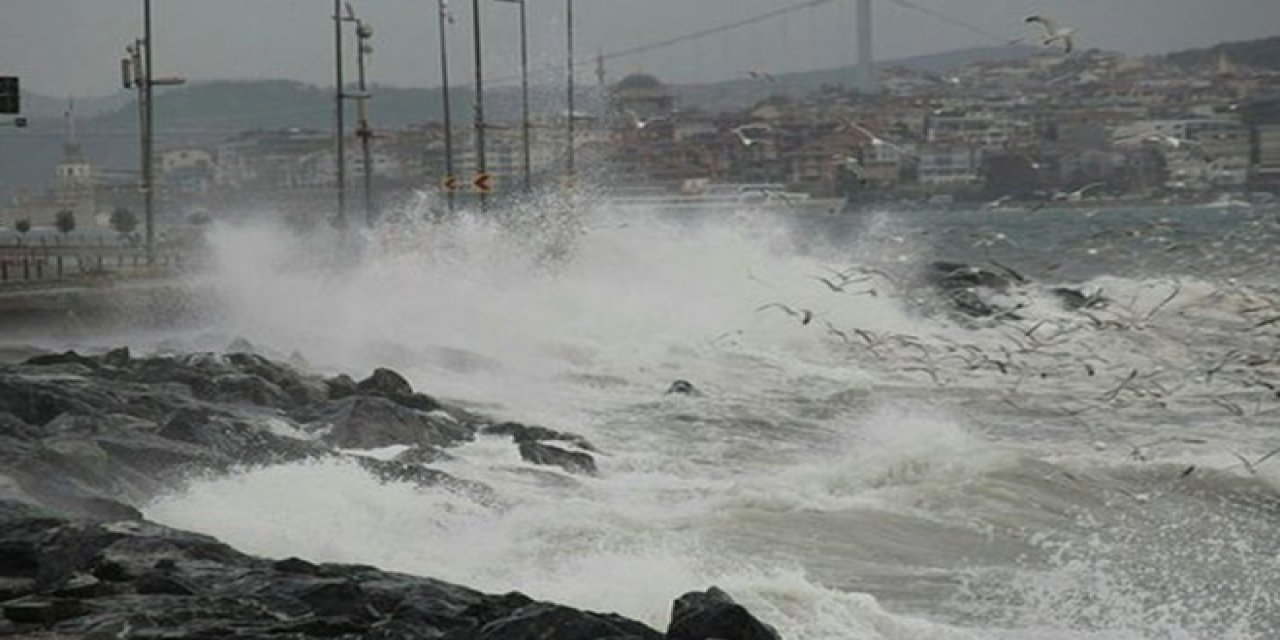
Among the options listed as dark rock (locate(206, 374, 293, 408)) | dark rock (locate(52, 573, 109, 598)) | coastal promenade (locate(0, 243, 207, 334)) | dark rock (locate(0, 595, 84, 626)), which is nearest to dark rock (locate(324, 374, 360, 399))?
dark rock (locate(206, 374, 293, 408))

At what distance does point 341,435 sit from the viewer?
18.0 metres

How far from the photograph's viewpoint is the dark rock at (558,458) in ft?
58.1

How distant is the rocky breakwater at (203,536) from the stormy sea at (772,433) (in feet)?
1.41

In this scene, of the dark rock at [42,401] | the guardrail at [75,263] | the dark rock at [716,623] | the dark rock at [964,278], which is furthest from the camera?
the dark rock at [964,278]

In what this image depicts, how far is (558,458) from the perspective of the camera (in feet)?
58.7

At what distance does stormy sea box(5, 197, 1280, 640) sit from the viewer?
12.9 meters

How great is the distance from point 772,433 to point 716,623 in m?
13.4

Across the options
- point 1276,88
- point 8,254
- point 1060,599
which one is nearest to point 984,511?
point 1060,599

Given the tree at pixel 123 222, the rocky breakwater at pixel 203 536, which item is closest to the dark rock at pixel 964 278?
the tree at pixel 123 222

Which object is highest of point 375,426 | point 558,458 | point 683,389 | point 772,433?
point 375,426

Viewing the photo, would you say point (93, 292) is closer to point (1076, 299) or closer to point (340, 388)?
point (340, 388)

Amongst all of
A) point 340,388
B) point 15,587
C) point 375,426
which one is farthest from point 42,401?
point 15,587

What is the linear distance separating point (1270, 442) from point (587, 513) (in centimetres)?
990

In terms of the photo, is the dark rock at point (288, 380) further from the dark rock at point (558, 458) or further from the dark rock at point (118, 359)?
the dark rock at point (558, 458)
